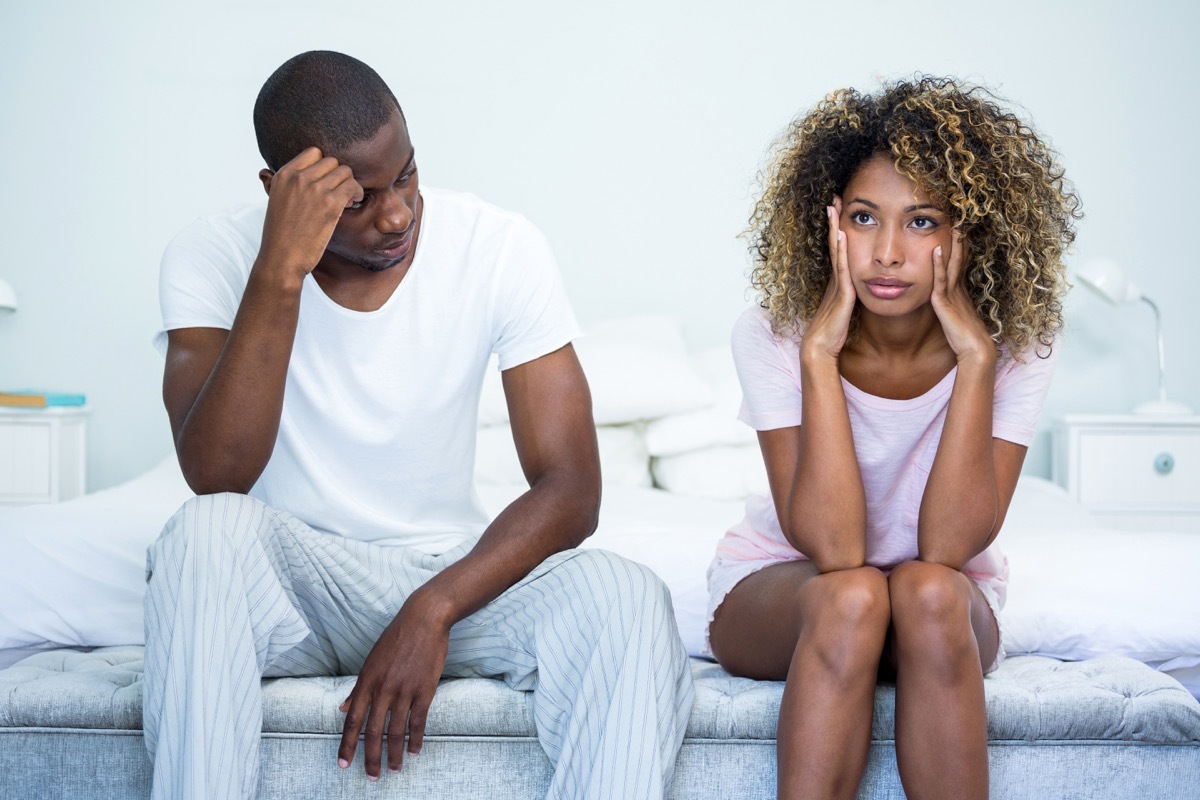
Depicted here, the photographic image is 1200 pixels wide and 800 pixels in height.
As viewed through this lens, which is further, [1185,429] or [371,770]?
[1185,429]

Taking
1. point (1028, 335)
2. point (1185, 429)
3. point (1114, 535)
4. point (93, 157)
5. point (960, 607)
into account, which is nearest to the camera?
point (960, 607)

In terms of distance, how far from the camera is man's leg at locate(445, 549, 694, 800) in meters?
1.14

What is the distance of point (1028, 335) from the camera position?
1440 millimetres

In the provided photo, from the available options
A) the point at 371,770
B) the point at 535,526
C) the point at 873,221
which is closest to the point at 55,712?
the point at 371,770

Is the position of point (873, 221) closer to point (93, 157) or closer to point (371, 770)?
point (371, 770)

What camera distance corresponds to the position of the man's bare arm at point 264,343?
130 cm

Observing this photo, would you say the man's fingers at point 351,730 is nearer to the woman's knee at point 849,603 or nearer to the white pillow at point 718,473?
the woman's knee at point 849,603

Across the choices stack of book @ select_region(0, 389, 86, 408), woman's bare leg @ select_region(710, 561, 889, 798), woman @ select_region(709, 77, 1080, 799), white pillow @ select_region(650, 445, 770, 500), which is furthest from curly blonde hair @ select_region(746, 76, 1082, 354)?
stack of book @ select_region(0, 389, 86, 408)

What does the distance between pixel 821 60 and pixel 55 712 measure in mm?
2704

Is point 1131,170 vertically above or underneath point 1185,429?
above

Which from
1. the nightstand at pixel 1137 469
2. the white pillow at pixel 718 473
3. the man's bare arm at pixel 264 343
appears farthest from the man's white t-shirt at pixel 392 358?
the nightstand at pixel 1137 469

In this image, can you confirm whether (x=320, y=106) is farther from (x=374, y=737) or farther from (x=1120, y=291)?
(x=1120, y=291)

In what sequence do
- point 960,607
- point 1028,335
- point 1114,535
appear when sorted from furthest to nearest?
1. point 1114,535
2. point 1028,335
3. point 960,607

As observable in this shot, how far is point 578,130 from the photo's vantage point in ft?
Result: 10.9
